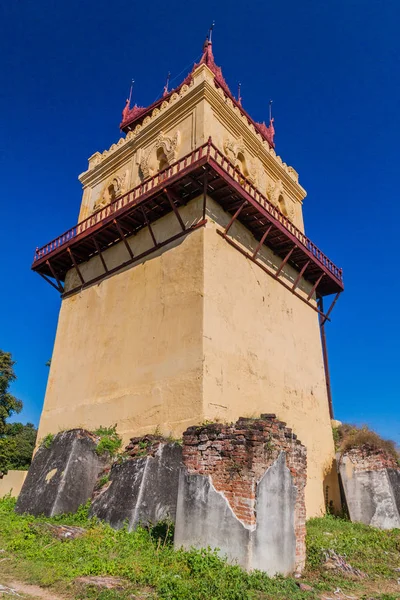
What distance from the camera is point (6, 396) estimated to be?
76.6 ft

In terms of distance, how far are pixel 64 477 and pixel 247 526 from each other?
6.08m

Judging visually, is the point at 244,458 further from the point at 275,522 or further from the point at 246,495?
the point at 275,522

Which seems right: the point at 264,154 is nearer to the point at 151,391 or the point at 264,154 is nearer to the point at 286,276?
the point at 286,276

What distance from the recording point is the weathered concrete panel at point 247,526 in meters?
6.13

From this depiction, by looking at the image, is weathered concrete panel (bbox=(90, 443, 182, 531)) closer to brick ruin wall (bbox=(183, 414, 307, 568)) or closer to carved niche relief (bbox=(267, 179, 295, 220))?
brick ruin wall (bbox=(183, 414, 307, 568))

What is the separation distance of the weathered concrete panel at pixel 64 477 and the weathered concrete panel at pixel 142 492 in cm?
120

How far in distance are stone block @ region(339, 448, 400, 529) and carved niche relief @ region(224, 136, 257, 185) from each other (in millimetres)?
9975

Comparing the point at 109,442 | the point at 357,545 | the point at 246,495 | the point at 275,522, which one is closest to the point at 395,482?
the point at 357,545

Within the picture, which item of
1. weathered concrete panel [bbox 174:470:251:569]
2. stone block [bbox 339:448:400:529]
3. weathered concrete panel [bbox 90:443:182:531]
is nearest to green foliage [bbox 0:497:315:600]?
weathered concrete panel [bbox 174:470:251:569]

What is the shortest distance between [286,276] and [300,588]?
10536mm

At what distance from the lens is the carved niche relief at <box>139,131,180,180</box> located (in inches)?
565

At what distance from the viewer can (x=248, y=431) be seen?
22.8ft

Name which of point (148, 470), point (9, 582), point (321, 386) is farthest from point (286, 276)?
point (9, 582)

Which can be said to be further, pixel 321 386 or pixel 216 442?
pixel 321 386
